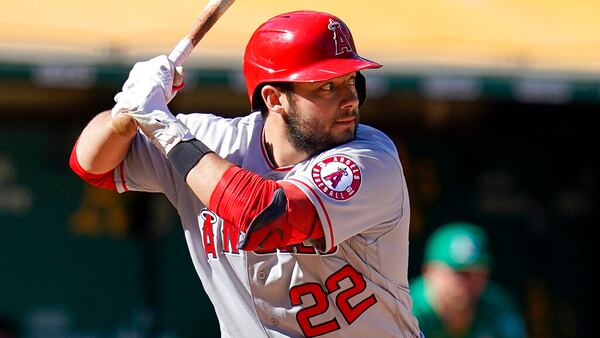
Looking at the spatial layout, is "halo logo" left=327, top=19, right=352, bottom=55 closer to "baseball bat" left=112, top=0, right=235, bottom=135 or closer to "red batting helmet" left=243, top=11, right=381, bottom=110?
"red batting helmet" left=243, top=11, right=381, bottom=110

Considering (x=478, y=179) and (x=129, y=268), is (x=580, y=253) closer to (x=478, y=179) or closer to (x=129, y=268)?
(x=478, y=179)

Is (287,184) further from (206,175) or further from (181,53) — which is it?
(181,53)

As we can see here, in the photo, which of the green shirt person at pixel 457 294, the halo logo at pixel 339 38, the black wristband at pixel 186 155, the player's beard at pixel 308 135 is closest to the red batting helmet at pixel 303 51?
the halo logo at pixel 339 38

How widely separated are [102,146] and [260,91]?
473 mm

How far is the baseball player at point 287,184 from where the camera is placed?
3129 millimetres

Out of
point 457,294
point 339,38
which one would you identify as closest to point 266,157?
point 339,38

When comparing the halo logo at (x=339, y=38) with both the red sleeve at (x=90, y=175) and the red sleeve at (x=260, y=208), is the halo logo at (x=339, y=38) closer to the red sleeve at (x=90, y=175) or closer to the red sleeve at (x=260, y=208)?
the red sleeve at (x=260, y=208)

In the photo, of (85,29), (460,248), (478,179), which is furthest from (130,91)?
(478,179)

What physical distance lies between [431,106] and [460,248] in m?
2.10

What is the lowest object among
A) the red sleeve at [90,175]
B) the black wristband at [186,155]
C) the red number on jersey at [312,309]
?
the red number on jersey at [312,309]

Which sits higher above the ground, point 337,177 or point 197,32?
point 197,32

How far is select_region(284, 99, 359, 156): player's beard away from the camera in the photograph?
10.9 ft

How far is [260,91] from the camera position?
3.49 m

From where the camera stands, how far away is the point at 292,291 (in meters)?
3.30
